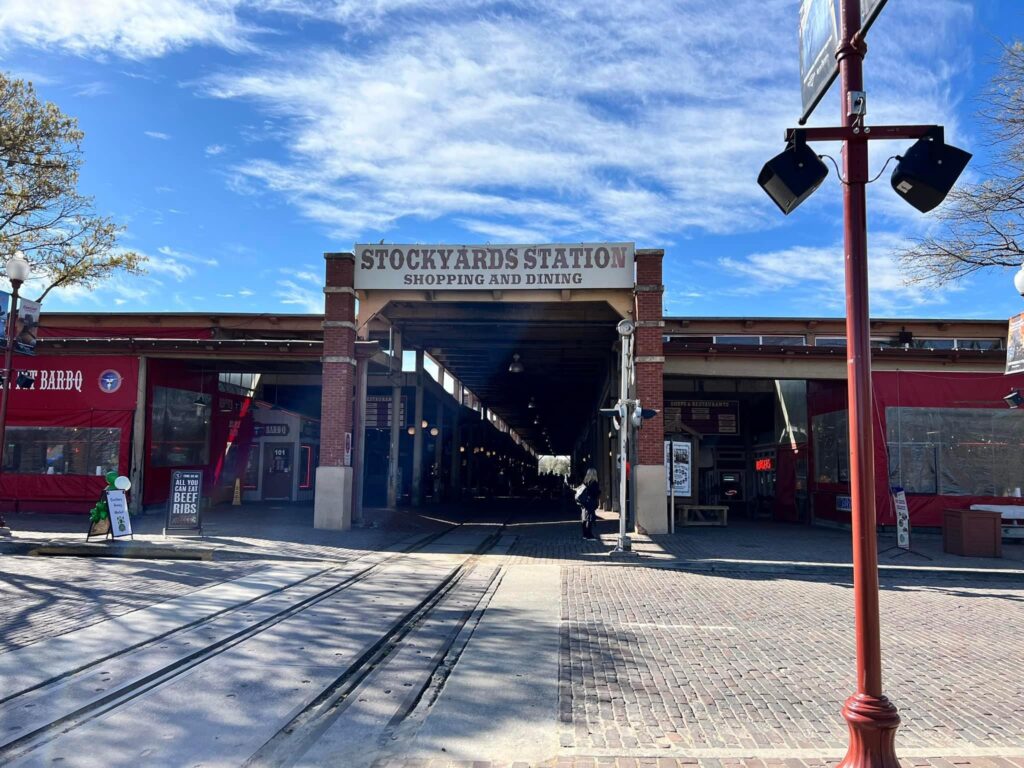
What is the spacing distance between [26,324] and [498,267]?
10285 millimetres

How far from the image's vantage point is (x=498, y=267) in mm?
18828

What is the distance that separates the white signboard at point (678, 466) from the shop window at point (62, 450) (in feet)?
45.9

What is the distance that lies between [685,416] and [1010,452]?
36.2 ft

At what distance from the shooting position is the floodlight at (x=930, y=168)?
4152 millimetres

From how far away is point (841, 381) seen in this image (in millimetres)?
21328

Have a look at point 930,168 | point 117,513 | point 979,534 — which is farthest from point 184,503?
point 979,534

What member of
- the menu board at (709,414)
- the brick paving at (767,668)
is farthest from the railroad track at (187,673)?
the menu board at (709,414)

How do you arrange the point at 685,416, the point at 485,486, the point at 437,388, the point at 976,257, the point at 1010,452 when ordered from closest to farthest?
the point at 976,257, the point at 1010,452, the point at 685,416, the point at 437,388, the point at 485,486

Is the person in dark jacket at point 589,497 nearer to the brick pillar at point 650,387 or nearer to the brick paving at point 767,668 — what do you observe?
the brick pillar at point 650,387

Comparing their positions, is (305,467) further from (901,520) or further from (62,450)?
(901,520)

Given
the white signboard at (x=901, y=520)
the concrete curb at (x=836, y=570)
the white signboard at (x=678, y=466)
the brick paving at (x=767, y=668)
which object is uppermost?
the white signboard at (x=678, y=466)

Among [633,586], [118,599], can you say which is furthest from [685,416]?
[118,599]

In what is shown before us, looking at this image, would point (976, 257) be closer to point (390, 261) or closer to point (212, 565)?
point (390, 261)

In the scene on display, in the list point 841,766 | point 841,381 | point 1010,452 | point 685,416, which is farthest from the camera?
point 685,416
